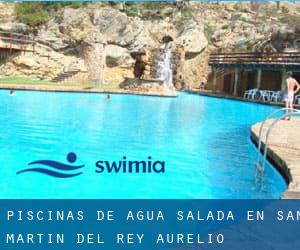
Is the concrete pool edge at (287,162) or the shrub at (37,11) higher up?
the shrub at (37,11)

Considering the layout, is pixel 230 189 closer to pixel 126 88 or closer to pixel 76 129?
pixel 76 129

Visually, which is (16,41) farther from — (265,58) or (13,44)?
(265,58)

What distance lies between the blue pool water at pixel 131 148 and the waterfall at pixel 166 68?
313 inches

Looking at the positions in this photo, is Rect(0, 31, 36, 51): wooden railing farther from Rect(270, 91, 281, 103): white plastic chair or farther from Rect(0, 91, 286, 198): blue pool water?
Rect(270, 91, 281, 103): white plastic chair

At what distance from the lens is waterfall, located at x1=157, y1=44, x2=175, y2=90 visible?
26.0 metres

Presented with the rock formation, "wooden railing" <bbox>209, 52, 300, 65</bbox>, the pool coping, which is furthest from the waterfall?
"wooden railing" <bbox>209, 52, 300, 65</bbox>

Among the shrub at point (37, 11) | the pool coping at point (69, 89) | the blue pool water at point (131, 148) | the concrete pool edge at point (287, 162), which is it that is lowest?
the blue pool water at point (131, 148)

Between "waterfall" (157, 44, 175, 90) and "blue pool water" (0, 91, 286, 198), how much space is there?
7951 mm

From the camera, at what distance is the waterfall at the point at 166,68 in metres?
26.0

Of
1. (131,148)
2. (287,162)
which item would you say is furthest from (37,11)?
(287,162)

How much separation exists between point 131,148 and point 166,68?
18.1 m

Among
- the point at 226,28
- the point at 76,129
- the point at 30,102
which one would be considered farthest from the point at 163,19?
the point at 76,129

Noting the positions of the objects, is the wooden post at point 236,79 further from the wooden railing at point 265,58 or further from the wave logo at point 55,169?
the wave logo at point 55,169

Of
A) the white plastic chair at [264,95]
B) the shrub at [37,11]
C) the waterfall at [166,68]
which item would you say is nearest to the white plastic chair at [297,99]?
the white plastic chair at [264,95]
